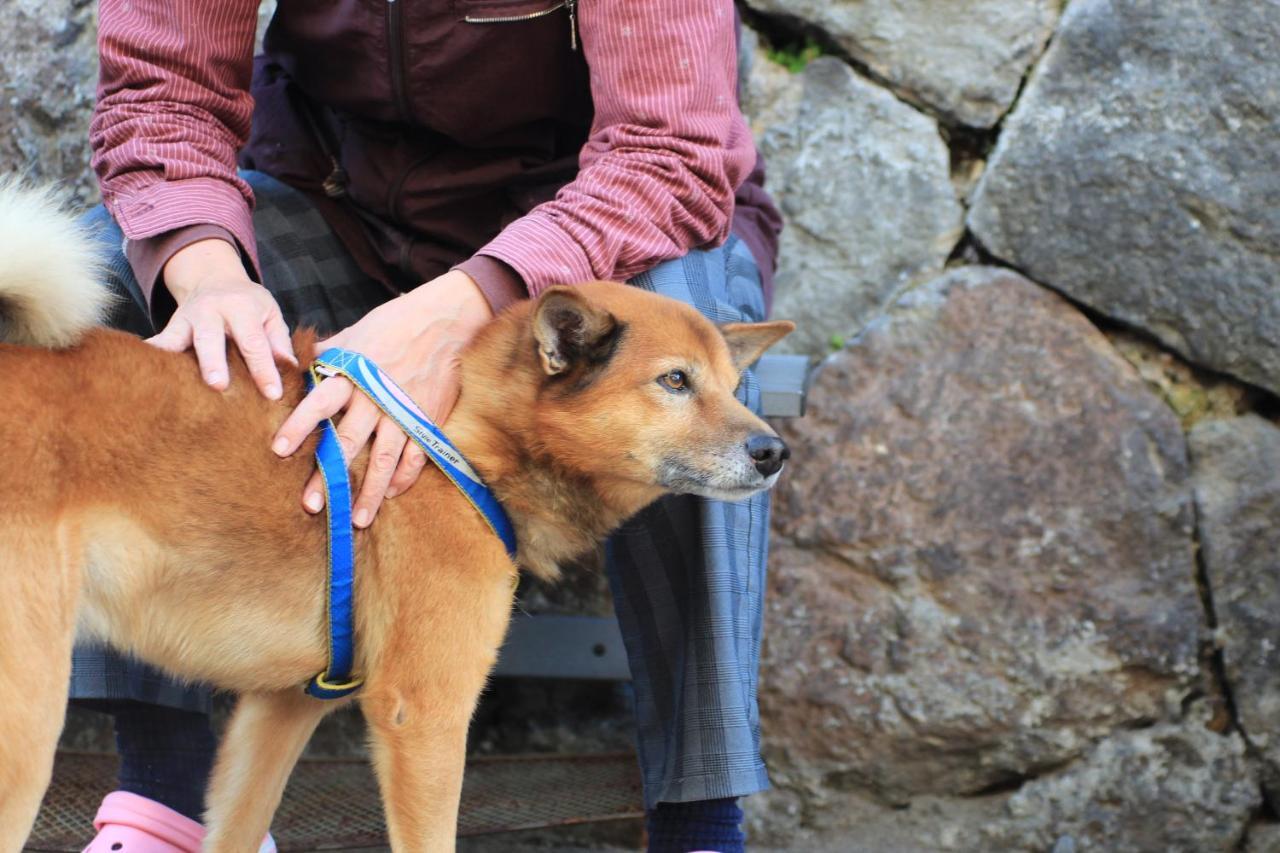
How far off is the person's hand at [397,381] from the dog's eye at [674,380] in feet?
1.10

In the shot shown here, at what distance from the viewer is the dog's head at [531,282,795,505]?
7.10ft

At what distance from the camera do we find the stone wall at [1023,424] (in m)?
3.10

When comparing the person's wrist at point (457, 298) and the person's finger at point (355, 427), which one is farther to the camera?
the person's wrist at point (457, 298)

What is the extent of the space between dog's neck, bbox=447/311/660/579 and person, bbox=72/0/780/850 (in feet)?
0.18

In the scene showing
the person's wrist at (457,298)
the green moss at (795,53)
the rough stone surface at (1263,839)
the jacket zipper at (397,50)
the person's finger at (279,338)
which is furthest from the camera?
the green moss at (795,53)

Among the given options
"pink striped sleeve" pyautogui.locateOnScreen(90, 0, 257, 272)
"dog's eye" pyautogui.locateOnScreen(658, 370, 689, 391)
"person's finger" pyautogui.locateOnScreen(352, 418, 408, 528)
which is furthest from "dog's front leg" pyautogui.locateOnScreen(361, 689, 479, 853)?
"pink striped sleeve" pyautogui.locateOnScreen(90, 0, 257, 272)

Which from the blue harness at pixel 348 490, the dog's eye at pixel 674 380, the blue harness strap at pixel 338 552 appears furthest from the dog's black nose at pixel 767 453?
the blue harness strap at pixel 338 552

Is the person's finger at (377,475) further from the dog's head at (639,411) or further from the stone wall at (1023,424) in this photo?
the stone wall at (1023,424)

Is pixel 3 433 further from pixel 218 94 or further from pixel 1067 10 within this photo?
pixel 1067 10

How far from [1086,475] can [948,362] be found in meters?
0.42

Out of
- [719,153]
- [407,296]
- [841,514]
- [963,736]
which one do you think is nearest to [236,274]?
[407,296]

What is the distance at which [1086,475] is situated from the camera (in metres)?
3.15

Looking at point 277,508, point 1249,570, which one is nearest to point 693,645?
point 277,508

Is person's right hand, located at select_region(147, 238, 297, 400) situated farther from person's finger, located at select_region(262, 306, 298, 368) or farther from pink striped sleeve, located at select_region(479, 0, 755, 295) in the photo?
pink striped sleeve, located at select_region(479, 0, 755, 295)
